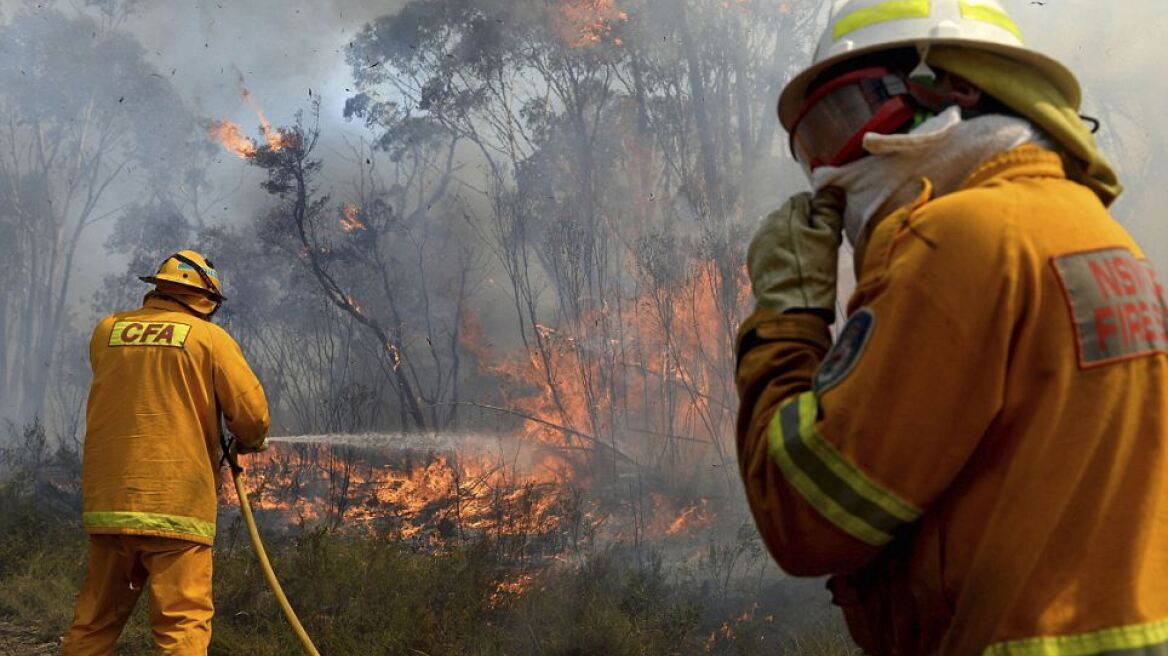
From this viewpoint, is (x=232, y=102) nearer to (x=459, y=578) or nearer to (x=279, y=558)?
(x=279, y=558)

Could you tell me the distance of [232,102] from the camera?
38.2ft

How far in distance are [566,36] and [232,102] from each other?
478cm

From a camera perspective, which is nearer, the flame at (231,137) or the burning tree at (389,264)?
the burning tree at (389,264)

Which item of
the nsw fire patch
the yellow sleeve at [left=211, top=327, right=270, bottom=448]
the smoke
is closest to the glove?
the nsw fire patch

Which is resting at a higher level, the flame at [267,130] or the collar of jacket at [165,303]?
the flame at [267,130]

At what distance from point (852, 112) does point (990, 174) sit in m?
0.23

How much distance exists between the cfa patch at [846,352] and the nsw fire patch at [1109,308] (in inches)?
8.8

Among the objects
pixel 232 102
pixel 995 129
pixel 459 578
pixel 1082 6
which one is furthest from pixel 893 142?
pixel 232 102

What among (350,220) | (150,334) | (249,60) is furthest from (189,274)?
(249,60)

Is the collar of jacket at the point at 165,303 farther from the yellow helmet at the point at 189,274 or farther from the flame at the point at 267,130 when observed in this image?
the flame at the point at 267,130

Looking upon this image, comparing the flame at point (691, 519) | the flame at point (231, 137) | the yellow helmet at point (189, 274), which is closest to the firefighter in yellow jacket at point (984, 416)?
the yellow helmet at point (189, 274)

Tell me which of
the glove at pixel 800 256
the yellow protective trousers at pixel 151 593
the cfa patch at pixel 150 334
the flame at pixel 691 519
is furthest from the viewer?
the flame at pixel 691 519

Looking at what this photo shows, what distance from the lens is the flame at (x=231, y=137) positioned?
1148 cm

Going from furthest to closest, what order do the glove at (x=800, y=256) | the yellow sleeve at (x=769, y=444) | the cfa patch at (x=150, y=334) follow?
the cfa patch at (x=150, y=334)
the glove at (x=800, y=256)
the yellow sleeve at (x=769, y=444)
